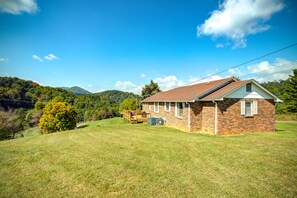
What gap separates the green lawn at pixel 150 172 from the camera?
4871 mm

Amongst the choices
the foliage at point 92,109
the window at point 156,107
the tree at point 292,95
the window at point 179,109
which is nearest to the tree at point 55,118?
the window at point 156,107

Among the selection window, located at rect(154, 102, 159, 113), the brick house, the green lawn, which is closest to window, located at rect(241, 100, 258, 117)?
the brick house

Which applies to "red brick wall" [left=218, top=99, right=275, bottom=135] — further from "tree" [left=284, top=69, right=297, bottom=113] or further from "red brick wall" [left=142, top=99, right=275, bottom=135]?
"tree" [left=284, top=69, right=297, bottom=113]

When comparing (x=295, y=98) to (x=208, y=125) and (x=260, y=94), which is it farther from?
(x=208, y=125)

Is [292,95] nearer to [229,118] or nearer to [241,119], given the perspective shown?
[241,119]

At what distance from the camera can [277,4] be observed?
1295 cm

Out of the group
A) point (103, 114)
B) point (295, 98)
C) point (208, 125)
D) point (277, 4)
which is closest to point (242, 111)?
point (208, 125)

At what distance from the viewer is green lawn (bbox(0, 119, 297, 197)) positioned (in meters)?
4.87

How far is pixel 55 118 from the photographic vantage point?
24.9 m

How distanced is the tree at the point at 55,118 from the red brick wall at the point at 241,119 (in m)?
21.8

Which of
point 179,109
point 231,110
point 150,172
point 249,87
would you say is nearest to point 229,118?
point 231,110

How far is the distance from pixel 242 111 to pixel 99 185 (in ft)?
42.7

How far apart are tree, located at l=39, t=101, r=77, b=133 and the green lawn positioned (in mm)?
17413

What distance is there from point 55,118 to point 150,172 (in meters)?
23.1
